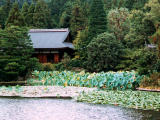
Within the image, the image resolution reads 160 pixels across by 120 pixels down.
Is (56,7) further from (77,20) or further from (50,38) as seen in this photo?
(50,38)

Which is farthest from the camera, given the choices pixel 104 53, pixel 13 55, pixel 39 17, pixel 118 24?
→ pixel 39 17

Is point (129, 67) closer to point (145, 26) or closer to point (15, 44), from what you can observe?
point (145, 26)

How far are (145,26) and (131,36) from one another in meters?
1.55

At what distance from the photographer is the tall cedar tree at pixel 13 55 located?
2021 cm

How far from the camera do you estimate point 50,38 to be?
1302 inches

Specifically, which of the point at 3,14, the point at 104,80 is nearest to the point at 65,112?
the point at 104,80

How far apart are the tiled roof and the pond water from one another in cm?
1989

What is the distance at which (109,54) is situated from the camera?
24.9 m

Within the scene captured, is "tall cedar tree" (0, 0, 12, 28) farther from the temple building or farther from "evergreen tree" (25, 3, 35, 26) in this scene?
the temple building

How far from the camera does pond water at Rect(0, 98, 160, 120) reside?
8.76 metres

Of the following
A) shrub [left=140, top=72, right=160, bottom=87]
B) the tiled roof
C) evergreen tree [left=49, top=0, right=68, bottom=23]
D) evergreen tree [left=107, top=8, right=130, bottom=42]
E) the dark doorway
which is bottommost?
the dark doorway

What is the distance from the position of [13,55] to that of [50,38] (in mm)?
12060

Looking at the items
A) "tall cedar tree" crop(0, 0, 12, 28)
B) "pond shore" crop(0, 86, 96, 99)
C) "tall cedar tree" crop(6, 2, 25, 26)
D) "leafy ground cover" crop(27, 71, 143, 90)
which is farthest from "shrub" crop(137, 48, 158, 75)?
"tall cedar tree" crop(0, 0, 12, 28)

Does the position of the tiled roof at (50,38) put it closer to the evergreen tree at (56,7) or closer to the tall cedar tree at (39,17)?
the tall cedar tree at (39,17)
